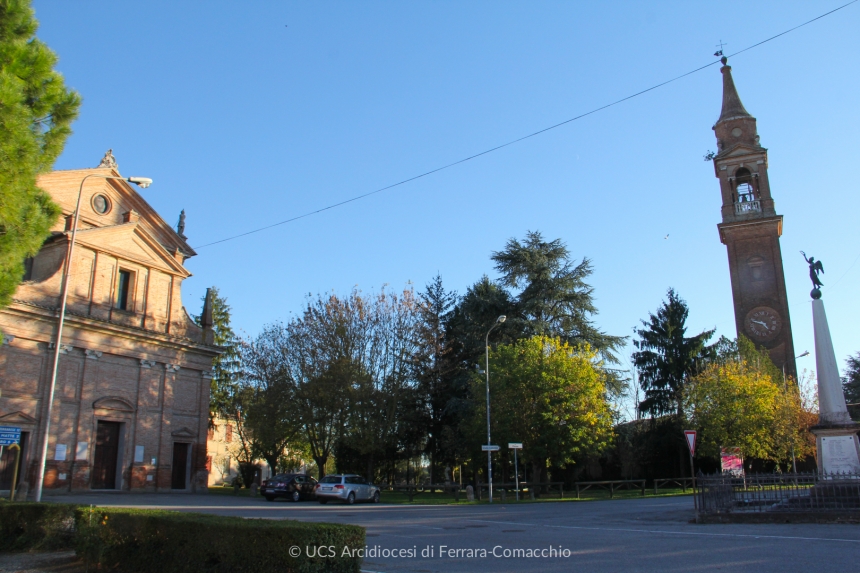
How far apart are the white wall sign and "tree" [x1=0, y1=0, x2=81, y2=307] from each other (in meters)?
21.3

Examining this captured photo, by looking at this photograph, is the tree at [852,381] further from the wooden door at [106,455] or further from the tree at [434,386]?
the wooden door at [106,455]

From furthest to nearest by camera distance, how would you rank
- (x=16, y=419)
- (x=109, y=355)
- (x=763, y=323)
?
(x=763, y=323)
(x=109, y=355)
(x=16, y=419)

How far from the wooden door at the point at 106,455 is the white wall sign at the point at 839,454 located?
106 ft

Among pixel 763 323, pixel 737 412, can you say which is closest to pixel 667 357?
pixel 763 323

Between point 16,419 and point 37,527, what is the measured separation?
21.9m

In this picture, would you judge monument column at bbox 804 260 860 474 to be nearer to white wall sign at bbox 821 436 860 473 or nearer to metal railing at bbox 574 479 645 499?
white wall sign at bbox 821 436 860 473

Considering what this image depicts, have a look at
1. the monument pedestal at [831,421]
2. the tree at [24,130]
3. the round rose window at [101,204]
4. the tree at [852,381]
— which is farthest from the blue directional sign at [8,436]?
the tree at [852,381]

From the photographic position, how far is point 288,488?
30969mm

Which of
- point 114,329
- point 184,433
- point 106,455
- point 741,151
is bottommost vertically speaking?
point 106,455

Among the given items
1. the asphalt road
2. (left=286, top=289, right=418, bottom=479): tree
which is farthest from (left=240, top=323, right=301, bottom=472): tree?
the asphalt road

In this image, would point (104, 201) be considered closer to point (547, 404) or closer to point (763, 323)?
point (547, 404)

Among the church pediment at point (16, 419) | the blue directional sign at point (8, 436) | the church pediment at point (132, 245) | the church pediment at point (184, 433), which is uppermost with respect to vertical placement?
the church pediment at point (132, 245)

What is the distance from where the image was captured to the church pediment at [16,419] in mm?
28828

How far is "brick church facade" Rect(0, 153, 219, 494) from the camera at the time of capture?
3042 centimetres
